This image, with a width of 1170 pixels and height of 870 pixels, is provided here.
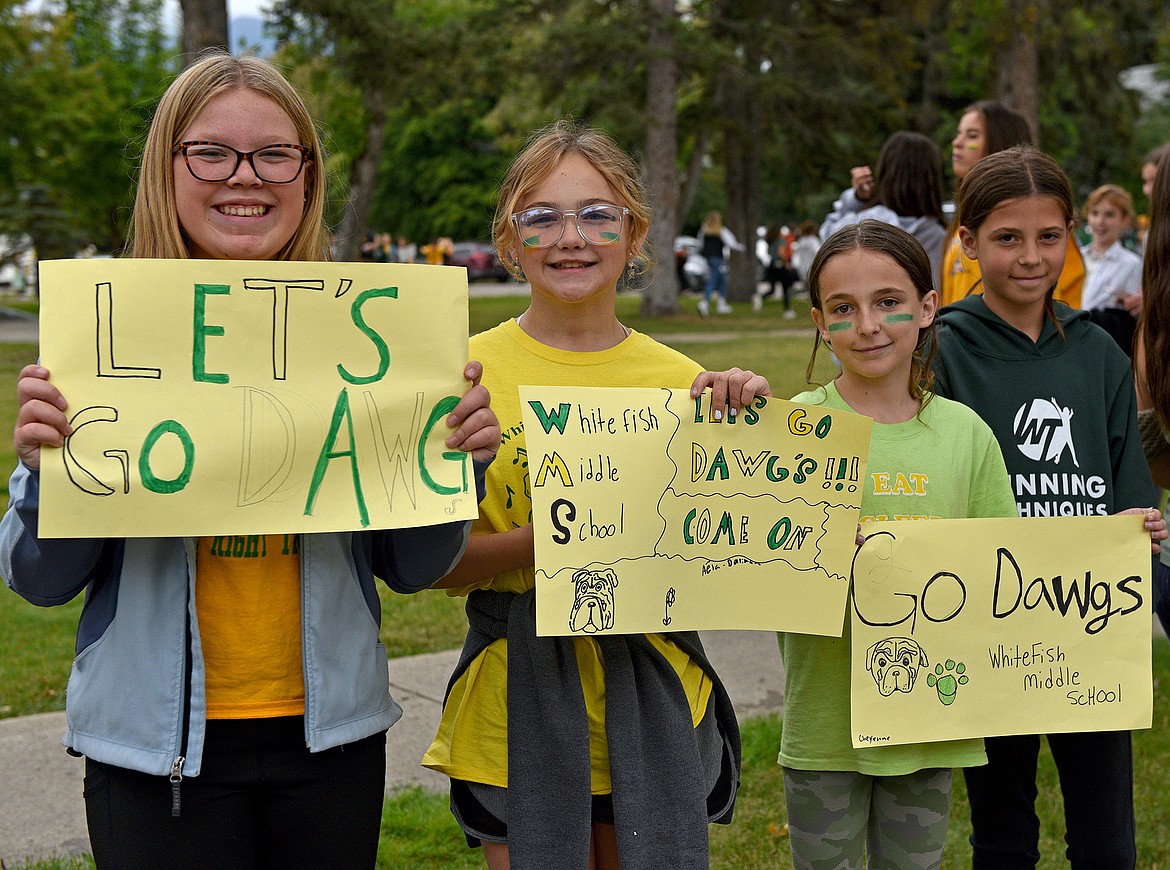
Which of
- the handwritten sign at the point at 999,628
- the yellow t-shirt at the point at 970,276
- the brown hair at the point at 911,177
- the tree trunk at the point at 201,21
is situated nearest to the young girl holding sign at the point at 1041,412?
the handwritten sign at the point at 999,628

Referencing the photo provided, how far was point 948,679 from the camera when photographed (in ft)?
8.81

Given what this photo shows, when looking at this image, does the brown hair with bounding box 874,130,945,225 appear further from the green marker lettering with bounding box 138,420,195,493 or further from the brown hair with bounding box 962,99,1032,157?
the green marker lettering with bounding box 138,420,195,493

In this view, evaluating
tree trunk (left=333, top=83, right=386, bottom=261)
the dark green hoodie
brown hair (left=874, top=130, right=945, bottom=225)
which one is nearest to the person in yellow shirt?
brown hair (left=874, top=130, right=945, bottom=225)

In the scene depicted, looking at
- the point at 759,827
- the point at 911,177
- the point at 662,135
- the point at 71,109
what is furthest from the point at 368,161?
the point at 759,827

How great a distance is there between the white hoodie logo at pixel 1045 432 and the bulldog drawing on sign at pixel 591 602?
1180 millimetres

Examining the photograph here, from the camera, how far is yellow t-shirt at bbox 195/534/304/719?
2123 millimetres

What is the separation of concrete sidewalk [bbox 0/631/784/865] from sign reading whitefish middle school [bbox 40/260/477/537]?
77.8 inches

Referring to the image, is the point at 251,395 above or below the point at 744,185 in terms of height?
below

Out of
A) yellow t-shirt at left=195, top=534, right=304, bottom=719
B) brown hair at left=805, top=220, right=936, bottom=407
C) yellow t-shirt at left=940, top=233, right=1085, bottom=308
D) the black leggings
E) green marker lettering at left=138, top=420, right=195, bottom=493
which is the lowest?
the black leggings

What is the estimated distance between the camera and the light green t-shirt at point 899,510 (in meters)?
2.67

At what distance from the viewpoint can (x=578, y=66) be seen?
19.8 meters

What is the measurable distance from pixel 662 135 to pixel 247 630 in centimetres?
1935

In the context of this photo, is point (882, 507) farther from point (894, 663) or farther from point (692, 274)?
point (692, 274)

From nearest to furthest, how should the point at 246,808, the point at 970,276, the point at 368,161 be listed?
the point at 246,808, the point at 970,276, the point at 368,161
